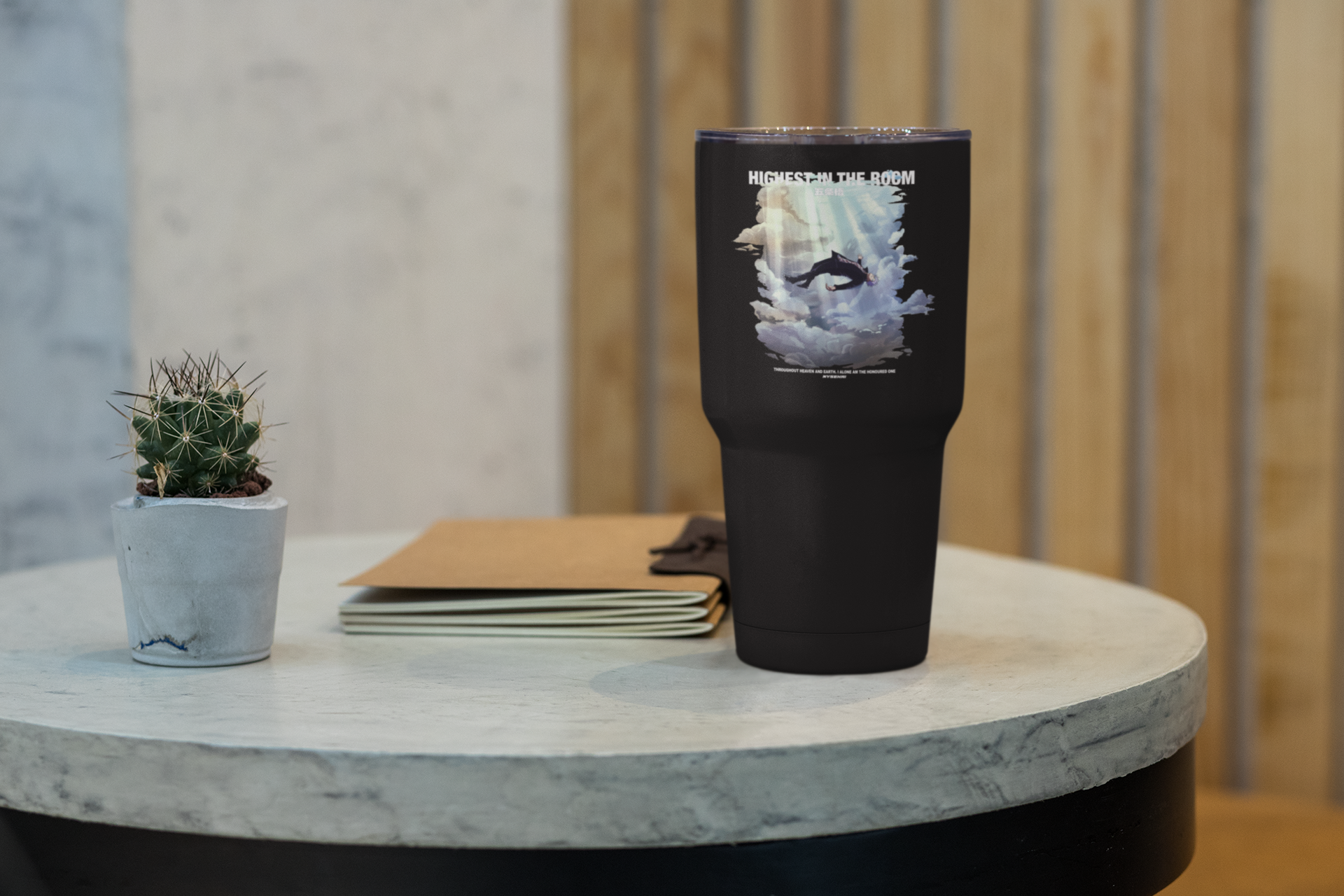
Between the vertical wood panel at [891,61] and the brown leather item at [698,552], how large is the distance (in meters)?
1.20

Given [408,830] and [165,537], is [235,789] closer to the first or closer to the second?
[408,830]

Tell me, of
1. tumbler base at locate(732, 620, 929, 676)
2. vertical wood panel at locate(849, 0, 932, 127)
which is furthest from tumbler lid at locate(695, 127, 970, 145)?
vertical wood panel at locate(849, 0, 932, 127)

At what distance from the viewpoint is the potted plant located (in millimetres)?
703

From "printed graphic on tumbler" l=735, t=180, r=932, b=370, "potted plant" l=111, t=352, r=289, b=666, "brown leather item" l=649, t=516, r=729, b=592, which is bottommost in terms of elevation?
"brown leather item" l=649, t=516, r=729, b=592

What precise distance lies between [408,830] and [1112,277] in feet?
5.29

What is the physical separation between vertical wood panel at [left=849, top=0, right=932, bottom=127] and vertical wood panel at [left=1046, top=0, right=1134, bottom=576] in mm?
196

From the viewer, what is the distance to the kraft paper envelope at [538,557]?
0.83m

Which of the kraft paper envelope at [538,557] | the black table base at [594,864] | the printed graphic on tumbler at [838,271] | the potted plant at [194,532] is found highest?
the printed graphic on tumbler at [838,271]

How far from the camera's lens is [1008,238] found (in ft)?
6.47

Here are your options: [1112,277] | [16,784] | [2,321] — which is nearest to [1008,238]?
[1112,277]

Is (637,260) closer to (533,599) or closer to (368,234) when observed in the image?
(368,234)

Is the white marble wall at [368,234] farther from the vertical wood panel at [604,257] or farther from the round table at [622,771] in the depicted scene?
the round table at [622,771]

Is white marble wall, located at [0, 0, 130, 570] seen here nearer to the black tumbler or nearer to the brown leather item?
the brown leather item

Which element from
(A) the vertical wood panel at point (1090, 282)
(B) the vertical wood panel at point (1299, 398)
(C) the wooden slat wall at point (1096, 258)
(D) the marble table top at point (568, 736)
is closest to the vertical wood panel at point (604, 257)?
(C) the wooden slat wall at point (1096, 258)
